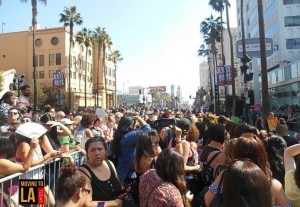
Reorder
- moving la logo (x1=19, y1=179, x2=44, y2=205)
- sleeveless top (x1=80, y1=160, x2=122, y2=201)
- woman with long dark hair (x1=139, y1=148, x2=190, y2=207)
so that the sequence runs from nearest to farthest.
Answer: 1. woman with long dark hair (x1=139, y1=148, x2=190, y2=207)
2. moving la logo (x1=19, y1=179, x2=44, y2=205)
3. sleeveless top (x1=80, y1=160, x2=122, y2=201)

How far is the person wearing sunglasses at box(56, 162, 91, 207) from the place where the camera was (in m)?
3.13

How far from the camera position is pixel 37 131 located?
466 centimetres

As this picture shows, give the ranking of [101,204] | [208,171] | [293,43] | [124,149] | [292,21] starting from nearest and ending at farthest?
1. [101,204]
2. [208,171]
3. [124,149]
4. [293,43]
5. [292,21]

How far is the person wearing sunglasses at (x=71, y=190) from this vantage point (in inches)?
123

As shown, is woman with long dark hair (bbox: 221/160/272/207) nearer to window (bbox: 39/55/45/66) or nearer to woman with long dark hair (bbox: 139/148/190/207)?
woman with long dark hair (bbox: 139/148/190/207)

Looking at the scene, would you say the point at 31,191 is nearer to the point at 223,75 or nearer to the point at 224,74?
the point at 224,74

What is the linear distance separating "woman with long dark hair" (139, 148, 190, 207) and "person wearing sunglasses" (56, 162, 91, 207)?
26.4 inches

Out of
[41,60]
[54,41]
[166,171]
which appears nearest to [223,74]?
[166,171]

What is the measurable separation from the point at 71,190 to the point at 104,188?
94 cm

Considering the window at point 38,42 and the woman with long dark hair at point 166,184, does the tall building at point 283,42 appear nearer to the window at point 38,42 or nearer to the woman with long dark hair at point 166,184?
the window at point 38,42

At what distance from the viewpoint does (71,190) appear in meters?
3.17

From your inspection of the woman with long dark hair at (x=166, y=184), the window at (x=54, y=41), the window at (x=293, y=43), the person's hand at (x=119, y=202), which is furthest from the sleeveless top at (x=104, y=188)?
the window at (x=54, y=41)

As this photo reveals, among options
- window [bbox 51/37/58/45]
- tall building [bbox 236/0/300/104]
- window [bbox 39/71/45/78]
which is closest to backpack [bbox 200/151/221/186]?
tall building [bbox 236/0/300/104]

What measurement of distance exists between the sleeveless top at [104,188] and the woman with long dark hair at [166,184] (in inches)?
22.1
